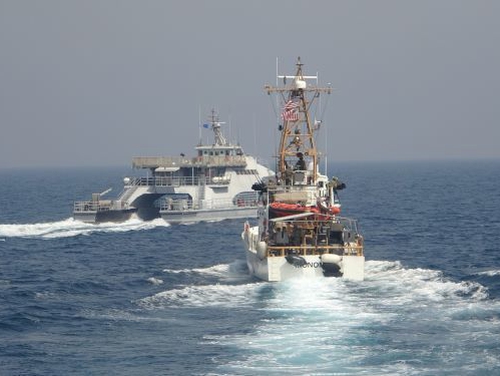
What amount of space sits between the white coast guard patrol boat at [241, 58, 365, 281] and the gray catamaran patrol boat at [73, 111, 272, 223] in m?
30.6

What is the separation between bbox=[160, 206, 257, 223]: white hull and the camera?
85438 mm

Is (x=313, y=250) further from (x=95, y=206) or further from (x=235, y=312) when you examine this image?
(x=95, y=206)

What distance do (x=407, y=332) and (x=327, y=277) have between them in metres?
10.9

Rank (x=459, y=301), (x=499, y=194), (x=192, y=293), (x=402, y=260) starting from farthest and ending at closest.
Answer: (x=499, y=194) < (x=402, y=260) < (x=192, y=293) < (x=459, y=301)

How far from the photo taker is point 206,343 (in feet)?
110

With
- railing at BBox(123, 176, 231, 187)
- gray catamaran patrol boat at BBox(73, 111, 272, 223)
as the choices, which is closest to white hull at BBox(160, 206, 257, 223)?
gray catamaran patrol boat at BBox(73, 111, 272, 223)

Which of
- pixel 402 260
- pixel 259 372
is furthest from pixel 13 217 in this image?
pixel 259 372

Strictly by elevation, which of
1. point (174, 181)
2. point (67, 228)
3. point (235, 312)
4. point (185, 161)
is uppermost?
point (185, 161)

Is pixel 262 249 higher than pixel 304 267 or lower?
higher

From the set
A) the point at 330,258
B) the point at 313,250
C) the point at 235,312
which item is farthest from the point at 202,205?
the point at 235,312

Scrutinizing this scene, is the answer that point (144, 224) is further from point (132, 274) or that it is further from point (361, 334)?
point (361, 334)

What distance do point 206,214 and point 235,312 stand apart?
Answer: 157 feet

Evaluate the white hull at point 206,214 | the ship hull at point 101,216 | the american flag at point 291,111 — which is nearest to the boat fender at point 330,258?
the american flag at point 291,111

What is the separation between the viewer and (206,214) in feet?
285
